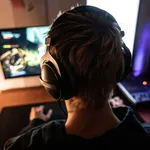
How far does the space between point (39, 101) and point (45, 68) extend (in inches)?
37.7

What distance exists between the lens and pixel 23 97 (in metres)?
1.55

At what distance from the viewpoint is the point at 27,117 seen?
139 cm

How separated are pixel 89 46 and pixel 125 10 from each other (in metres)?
0.99

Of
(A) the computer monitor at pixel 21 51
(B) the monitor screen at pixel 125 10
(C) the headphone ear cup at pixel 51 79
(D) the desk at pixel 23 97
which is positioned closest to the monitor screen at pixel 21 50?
(A) the computer monitor at pixel 21 51

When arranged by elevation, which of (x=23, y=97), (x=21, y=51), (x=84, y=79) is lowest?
(x=23, y=97)

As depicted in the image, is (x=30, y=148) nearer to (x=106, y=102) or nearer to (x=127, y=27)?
(x=106, y=102)

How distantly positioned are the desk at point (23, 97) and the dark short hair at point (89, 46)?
1025 millimetres

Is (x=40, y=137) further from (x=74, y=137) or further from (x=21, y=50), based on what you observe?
(x=21, y=50)

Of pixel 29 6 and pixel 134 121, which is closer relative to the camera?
pixel 134 121

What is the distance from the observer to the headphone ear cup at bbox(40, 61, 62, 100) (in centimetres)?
56

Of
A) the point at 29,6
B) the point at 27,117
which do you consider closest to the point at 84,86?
the point at 27,117

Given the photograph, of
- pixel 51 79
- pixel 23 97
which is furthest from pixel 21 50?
pixel 51 79

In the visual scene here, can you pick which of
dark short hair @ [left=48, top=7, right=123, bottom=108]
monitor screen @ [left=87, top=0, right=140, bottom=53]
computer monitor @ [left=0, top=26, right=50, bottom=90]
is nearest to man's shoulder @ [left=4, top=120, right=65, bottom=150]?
dark short hair @ [left=48, top=7, right=123, bottom=108]

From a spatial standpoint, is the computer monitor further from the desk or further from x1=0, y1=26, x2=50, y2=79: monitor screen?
the desk
